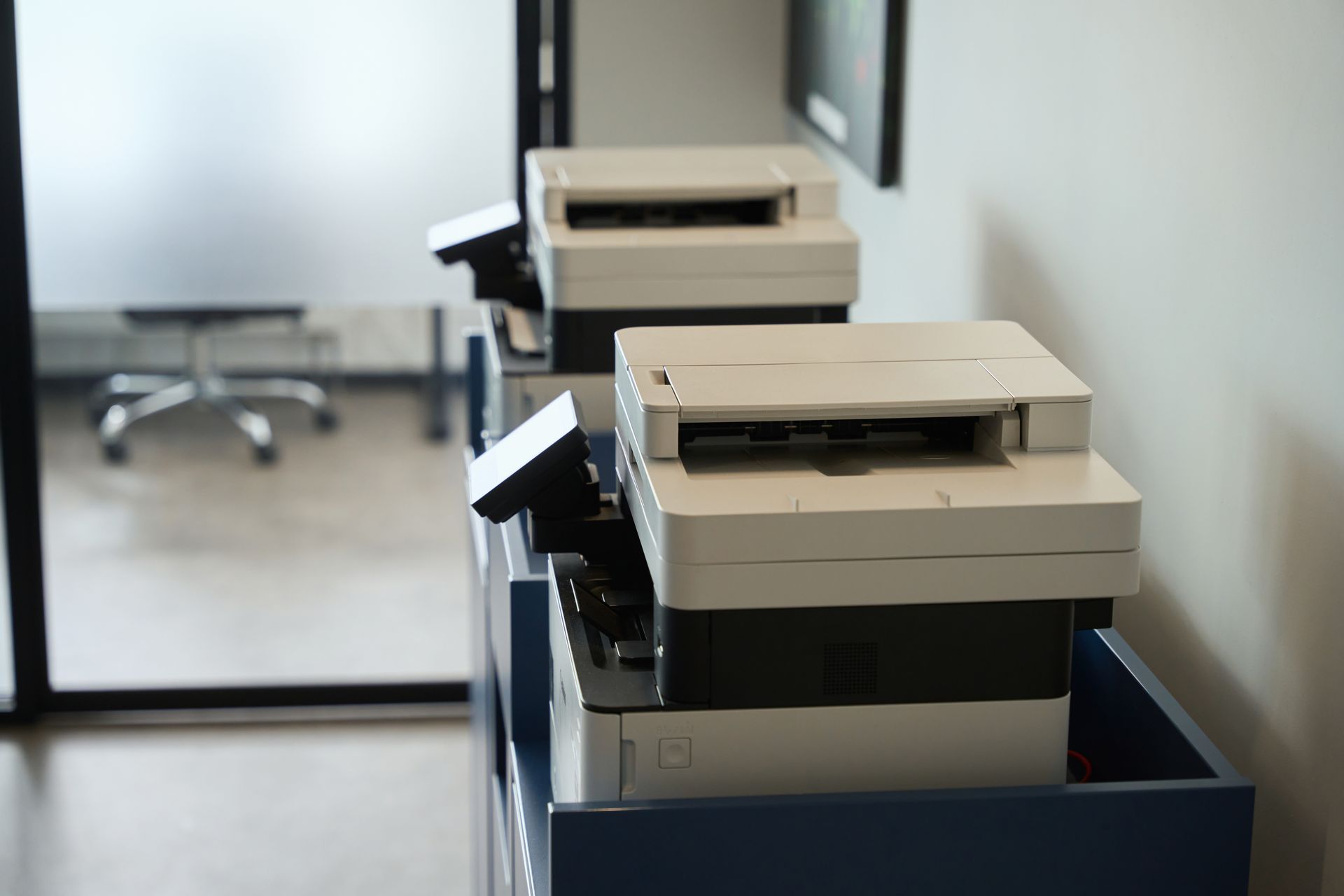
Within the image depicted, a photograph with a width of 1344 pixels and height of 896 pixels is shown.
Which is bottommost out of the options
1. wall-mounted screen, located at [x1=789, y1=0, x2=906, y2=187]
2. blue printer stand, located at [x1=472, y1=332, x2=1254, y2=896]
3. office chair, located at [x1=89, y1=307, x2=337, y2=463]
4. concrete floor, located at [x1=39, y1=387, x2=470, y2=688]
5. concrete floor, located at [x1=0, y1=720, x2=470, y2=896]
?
concrete floor, located at [x1=0, y1=720, x2=470, y2=896]

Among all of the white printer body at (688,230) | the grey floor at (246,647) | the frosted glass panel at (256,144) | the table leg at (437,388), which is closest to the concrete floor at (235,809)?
the grey floor at (246,647)

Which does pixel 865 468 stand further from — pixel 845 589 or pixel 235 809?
pixel 235 809

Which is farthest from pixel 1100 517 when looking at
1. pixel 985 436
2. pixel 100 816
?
pixel 100 816

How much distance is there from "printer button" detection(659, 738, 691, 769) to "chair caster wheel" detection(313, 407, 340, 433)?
13.8ft

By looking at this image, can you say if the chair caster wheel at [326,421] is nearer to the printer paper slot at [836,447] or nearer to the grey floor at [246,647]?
the grey floor at [246,647]

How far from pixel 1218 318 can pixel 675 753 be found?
0.62 metres

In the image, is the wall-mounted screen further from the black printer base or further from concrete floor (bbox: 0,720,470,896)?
concrete floor (bbox: 0,720,470,896)

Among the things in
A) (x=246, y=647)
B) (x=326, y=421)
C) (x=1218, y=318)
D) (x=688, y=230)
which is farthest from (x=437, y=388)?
(x=1218, y=318)

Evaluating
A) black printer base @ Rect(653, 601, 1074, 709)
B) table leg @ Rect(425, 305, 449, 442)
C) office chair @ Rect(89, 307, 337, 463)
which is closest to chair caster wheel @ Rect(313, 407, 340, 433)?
office chair @ Rect(89, 307, 337, 463)

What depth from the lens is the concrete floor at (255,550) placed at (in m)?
3.73

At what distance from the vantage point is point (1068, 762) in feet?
4.36

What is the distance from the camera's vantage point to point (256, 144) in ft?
10.1

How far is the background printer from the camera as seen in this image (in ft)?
6.43

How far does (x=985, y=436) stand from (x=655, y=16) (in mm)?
2007
